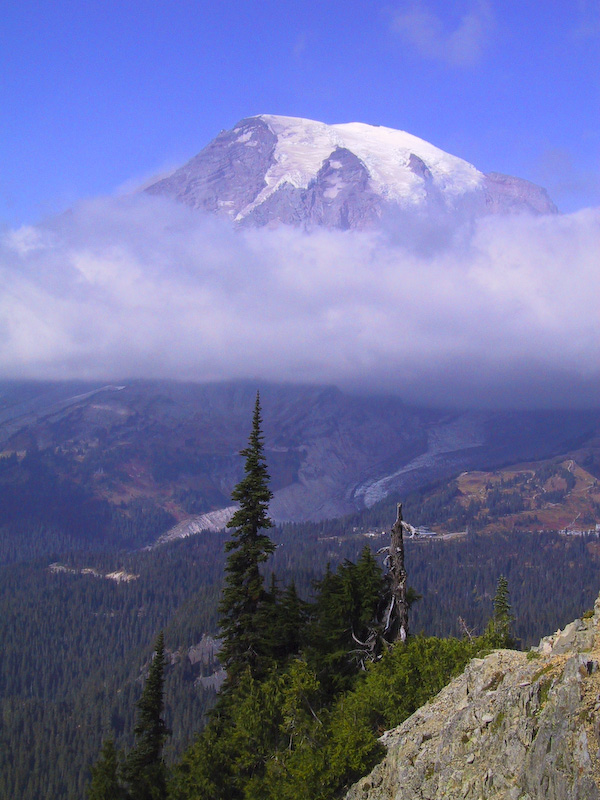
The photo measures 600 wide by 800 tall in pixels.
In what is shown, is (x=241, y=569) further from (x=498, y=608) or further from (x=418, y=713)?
(x=498, y=608)

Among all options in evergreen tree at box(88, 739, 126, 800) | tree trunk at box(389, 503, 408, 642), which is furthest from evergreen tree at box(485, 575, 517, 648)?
evergreen tree at box(88, 739, 126, 800)

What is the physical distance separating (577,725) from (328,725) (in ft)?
54.1

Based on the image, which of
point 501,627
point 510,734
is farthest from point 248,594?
point 510,734

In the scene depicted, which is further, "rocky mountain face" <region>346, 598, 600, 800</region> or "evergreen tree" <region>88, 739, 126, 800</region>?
"evergreen tree" <region>88, 739, 126, 800</region>

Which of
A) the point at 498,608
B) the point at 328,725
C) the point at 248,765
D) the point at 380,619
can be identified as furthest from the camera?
the point at 498,608

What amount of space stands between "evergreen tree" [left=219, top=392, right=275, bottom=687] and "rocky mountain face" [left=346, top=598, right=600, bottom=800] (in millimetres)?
18240

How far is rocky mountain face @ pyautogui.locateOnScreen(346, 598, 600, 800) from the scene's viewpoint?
2333cm

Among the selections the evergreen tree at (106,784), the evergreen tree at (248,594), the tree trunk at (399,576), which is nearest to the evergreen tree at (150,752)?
the evergreen tree at (106,784)

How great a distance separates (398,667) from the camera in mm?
37906

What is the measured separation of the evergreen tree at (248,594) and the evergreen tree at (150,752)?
26.6 feet

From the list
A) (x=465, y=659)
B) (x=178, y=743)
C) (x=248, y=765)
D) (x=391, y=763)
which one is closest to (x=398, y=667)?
(x=465, y=659)

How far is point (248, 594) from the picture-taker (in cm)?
5197

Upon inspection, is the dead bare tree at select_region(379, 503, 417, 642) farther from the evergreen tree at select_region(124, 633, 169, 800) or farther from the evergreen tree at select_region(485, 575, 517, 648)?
the evergreen tree at select_region(124, 633, 169, 800)

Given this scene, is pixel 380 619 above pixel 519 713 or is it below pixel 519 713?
below
